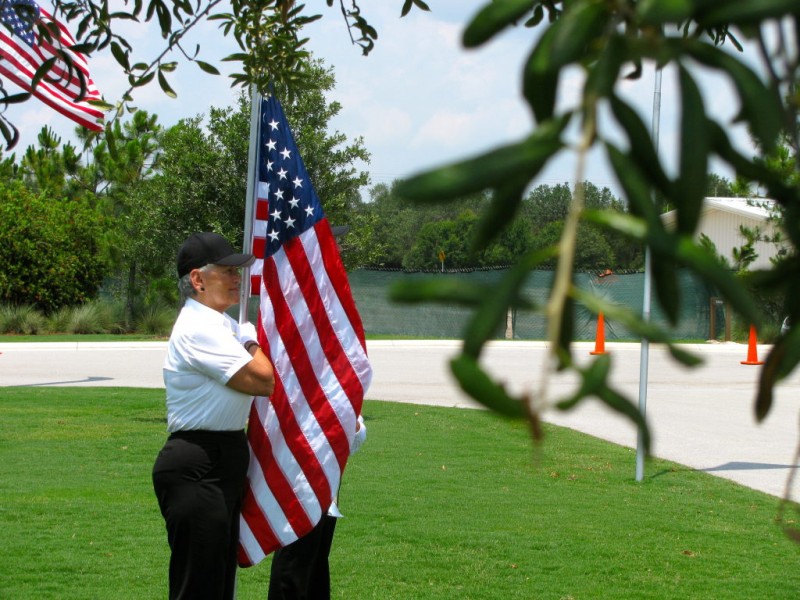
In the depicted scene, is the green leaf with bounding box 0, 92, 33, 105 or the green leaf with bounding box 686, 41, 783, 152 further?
the green leaf with bounding box 0, 92, 33, 105

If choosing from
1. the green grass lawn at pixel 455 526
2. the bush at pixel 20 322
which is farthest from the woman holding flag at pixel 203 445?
the bush at pixel 20 322

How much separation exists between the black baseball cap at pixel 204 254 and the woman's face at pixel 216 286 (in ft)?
0.10

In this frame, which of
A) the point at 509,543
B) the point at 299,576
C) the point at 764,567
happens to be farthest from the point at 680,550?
the point at 299,576

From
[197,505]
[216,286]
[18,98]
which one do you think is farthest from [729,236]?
[216,286]

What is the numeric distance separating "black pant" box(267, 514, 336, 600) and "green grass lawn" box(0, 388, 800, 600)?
75 centimetres

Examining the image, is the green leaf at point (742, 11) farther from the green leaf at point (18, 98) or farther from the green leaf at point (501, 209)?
the green leaf at point (18, 98)

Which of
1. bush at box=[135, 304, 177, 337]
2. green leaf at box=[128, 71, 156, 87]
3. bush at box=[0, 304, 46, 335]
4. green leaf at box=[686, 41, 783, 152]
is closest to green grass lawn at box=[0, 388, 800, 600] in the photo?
green leaf at box=[128, 71, 156, 87]

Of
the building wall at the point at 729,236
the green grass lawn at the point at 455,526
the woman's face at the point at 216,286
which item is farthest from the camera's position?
the green grass lawn at the point at 455,526

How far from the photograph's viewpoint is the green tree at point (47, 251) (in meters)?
27.5

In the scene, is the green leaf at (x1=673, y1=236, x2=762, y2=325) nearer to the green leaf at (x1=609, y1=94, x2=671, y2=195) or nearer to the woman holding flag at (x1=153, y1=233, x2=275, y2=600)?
the green leaf at (x1=609, y1=94, x2=671, y2=195)

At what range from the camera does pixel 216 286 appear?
4.79m

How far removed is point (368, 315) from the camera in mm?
27391

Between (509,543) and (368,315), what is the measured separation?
20643mm

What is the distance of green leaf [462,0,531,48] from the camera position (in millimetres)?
699
